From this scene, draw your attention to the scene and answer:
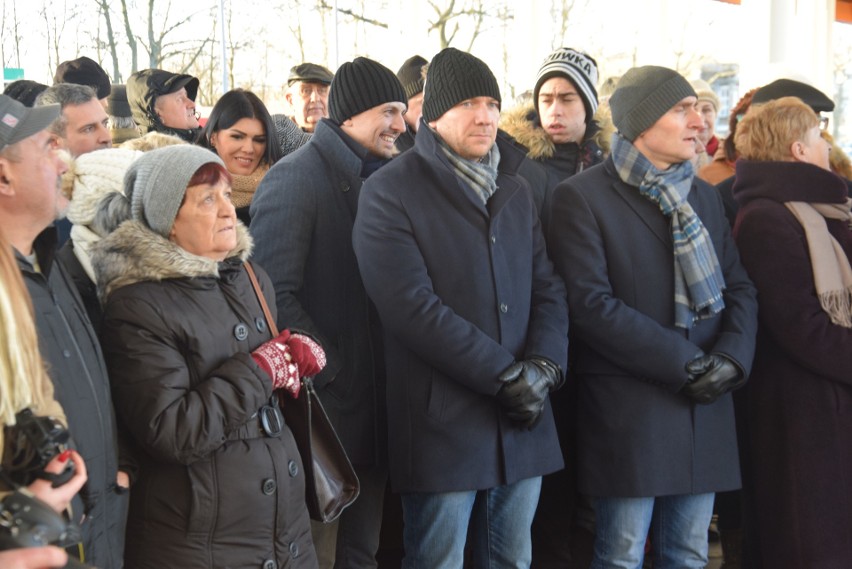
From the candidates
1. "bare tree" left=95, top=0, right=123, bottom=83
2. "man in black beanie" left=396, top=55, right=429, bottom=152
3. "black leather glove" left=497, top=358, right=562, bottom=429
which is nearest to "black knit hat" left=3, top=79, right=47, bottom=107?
"man in black beanie" left=396, top=55, right=429, bottom=152

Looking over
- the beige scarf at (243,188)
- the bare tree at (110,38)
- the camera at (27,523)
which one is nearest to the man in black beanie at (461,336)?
the beige scarf at (243,188)

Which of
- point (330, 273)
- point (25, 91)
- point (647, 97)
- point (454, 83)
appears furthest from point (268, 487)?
point (25, 91)

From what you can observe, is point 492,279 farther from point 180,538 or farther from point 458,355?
point 180,538

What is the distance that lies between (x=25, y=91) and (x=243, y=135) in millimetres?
1312

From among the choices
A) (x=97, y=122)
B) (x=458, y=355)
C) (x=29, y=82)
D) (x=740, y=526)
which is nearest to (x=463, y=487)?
(x=458, y=355)

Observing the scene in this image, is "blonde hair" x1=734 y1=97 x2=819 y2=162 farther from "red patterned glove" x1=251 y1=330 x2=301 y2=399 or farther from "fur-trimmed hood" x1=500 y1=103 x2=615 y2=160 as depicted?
"red patterned glove" x1=251 y1=330 x2=301 y2=399

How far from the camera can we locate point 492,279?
2.91 metres

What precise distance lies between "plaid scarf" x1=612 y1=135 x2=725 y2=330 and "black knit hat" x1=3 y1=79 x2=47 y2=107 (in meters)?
2.69

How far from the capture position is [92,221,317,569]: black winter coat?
224 cm

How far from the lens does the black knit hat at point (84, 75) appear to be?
18.0 ft

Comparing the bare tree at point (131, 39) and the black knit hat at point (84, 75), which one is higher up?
the bare tree at point (131, 39)

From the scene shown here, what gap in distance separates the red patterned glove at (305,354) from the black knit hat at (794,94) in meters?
2.66

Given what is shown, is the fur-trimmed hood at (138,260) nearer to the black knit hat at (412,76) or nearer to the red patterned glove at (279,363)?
the red patterned glove at (279,363)

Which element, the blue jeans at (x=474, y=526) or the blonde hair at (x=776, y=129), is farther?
the blonde hair at (x=776, y=129)
